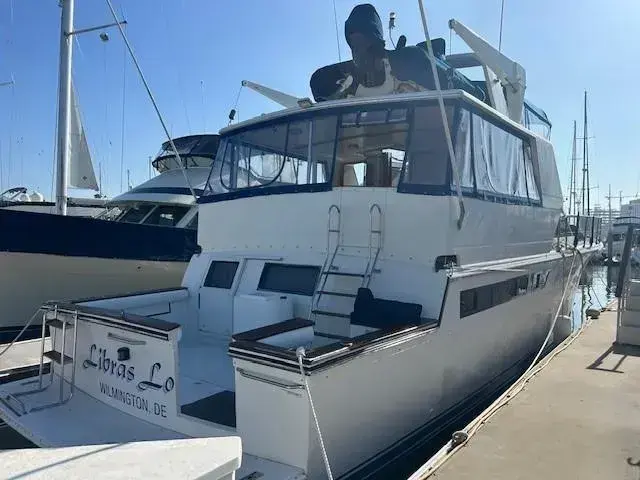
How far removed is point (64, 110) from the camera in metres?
11.3

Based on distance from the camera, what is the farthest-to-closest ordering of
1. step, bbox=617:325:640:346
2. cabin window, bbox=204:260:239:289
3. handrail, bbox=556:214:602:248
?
handrail, bbox=556:214:602:248, step, bbox=617:325:640:346, cabin window, bbox=204:260:239:289

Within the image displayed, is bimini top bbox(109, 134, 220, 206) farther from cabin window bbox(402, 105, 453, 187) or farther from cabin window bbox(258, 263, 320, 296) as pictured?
cabin window bbox(402, 105, 453, 187)

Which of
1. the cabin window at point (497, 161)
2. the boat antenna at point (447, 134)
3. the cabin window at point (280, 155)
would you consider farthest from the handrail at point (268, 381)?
the cabin window at point (497, 161)

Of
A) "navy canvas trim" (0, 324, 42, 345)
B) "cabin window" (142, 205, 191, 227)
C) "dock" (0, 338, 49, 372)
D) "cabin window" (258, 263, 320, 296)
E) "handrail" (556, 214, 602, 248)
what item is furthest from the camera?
"cabin window" (142, 205, 191, 227)

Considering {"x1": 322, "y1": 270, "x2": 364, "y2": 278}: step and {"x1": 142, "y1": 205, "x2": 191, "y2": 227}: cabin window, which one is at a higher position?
{"x1": 142, "y1": 205, "x2": 191, "y2": 227}: cabin window

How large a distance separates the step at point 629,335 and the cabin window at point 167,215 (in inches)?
402

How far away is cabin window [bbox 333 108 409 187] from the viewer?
5.19 meters

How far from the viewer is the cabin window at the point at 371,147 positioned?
5191mm

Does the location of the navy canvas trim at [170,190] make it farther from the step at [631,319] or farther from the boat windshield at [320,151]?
the step at [631,319]

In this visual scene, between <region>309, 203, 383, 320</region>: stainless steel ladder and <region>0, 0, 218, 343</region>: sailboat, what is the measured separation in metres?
4.41

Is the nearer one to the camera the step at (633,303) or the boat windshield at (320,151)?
the boat windshield at (320,151)

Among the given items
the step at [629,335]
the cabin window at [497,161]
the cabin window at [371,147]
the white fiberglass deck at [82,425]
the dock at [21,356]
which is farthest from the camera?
the step at [629,335]

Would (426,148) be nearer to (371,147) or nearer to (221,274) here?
(371,147)

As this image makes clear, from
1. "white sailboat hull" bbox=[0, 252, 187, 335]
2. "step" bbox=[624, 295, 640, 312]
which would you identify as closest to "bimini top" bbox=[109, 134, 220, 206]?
"white sailboat hull" bbox=[0, 252, 187, 335]
